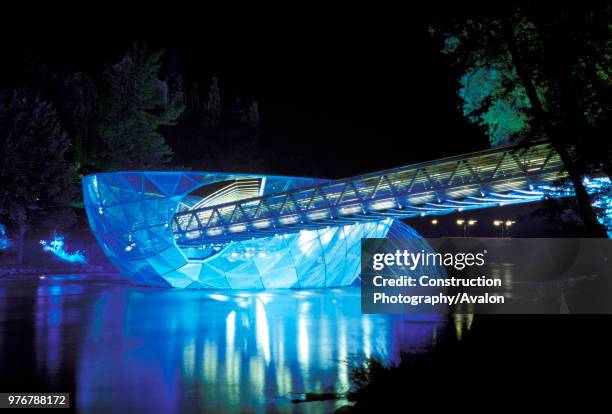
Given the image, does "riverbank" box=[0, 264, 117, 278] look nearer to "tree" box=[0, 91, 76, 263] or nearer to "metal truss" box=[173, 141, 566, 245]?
"tree" box=[0, 91, 76, 263]

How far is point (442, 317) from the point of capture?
19344 millimetres

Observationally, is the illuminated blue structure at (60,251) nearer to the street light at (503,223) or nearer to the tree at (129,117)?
the tree at (129,117)

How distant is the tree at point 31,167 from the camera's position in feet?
139

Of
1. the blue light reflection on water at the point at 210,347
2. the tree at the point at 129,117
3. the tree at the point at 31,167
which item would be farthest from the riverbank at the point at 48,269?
the blue light reflection on water at the point at 210,347

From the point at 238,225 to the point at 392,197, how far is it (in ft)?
28.5

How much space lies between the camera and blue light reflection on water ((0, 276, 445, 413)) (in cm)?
920

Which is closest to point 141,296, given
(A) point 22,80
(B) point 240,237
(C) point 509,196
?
(B) point 240,237

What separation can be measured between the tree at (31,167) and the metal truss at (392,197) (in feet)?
53.7

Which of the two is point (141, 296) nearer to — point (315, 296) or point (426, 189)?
point (315, 296)

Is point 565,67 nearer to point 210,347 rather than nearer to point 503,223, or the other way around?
point 210,347

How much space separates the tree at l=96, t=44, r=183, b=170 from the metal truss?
24.1m

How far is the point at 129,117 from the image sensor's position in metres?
54.3

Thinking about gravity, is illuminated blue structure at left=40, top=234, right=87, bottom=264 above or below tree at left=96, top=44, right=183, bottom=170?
A: below

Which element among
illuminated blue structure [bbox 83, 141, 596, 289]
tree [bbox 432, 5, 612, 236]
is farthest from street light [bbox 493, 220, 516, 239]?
tree [bbox 432, 5, 612, 236]
